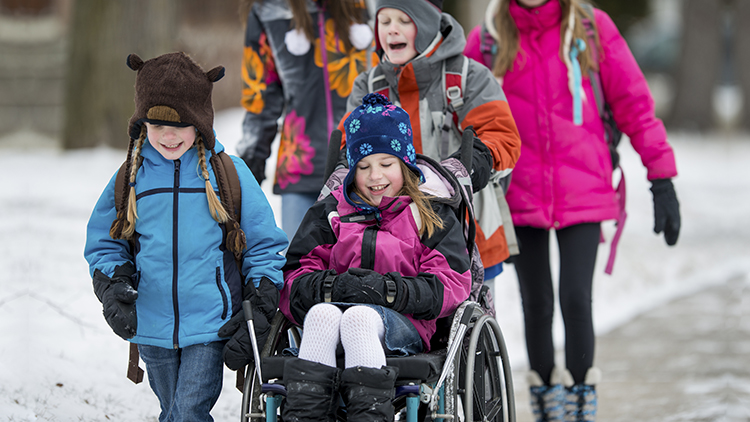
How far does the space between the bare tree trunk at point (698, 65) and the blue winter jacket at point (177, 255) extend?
16.2 m

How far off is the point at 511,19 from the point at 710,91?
15.4m

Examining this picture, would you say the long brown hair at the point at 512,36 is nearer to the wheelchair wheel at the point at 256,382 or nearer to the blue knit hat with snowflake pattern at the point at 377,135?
the blue knit hat with snowflake pattern at the point at 377,135

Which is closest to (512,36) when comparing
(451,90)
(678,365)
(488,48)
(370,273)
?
(488,48)

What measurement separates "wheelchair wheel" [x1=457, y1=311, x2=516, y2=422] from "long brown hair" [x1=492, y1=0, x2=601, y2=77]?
1.31m

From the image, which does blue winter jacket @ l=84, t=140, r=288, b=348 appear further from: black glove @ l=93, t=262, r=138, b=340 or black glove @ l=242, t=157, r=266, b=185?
black glove @ l=242, t=157, r=266, b=185

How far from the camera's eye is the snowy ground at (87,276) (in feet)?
13.1

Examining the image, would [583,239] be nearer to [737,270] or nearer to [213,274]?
[213,274]

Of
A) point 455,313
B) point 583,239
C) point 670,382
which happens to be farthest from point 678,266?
point 455,313

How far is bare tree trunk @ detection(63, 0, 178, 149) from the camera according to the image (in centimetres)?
846

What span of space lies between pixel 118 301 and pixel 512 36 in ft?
7.13

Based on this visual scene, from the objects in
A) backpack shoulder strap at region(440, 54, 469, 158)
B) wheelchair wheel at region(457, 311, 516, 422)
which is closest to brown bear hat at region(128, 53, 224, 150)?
backpack shoulder strap at region(440, 54, 469, 158)

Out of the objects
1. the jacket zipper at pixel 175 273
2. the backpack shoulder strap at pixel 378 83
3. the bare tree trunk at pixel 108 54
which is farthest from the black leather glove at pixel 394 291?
the bare tree trunk at pixel 108 54

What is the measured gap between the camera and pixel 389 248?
2902 mm

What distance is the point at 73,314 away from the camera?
5.03 m
